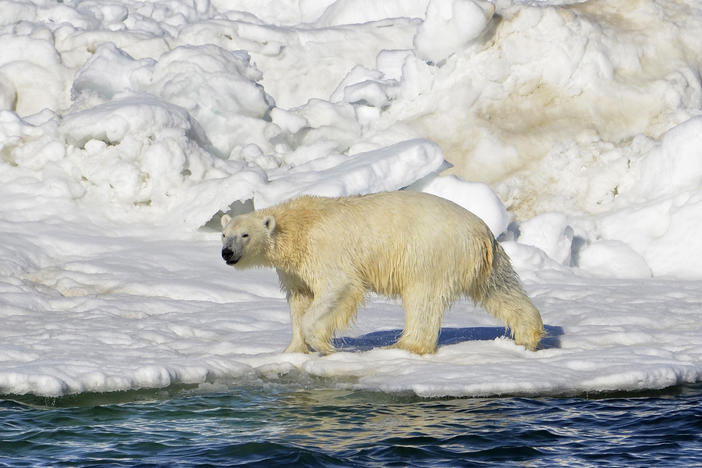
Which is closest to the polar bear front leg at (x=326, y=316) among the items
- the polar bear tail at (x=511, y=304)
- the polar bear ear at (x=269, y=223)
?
the polar bear ear at (x=269, y=223)

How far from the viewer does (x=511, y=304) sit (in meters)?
8.03

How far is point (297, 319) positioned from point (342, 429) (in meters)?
2.02

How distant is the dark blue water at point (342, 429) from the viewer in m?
5.64

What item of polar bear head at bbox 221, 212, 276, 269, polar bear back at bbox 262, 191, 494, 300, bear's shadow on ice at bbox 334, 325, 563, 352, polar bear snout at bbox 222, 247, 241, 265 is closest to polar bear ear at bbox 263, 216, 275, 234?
polar bear head at bbox 221, 212, 276, 269

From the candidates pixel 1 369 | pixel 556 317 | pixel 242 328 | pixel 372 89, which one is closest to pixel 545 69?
pixel 372 89

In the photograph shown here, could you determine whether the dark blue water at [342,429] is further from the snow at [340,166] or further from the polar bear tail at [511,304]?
the polar bear tail at [511,304]

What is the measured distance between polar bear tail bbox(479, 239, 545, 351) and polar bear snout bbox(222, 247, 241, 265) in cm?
195

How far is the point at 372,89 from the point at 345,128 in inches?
30.3

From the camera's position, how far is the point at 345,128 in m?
15.0

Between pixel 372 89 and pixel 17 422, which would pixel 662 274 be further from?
pixel 17 422

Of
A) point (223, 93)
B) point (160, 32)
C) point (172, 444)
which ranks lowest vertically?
point (172, 444)

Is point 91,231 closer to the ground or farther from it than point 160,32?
closer to the ground

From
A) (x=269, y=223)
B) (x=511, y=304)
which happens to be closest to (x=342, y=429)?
(x=269, y=223)

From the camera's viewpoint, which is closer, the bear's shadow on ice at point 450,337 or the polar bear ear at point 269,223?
the polar bear ear at point 269,223
